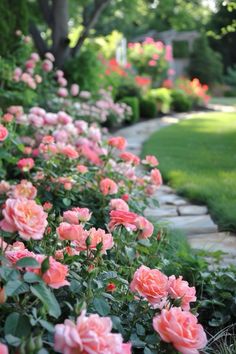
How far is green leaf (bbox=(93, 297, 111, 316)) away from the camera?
4.16ft

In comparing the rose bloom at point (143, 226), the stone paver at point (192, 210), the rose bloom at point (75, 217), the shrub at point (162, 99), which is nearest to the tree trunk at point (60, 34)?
the shrub at point (162, 99)

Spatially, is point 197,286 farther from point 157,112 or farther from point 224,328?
point 157,112

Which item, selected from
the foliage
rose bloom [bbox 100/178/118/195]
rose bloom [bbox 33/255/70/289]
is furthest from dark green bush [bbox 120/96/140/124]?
the foliage

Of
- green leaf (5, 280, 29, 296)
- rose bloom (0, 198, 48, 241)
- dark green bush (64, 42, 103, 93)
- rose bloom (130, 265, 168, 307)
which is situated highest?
dark green bush (64, 42, 103, 93)

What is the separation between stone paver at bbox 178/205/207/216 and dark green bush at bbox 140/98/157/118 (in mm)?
7140

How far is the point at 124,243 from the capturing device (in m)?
1.95

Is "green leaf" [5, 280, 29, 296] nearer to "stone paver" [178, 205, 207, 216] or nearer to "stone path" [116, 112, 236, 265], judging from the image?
"stone path" [116, 112, 236, 265]

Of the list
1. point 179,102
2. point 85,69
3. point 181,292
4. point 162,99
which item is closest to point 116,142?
A: point 181,292

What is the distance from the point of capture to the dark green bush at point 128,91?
34.1ft

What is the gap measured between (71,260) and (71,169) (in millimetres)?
1599

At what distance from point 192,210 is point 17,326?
2654mm

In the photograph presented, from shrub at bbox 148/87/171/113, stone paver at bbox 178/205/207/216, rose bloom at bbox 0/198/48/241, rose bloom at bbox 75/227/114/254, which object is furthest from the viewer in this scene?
shrub at bbox 148/87/171/113

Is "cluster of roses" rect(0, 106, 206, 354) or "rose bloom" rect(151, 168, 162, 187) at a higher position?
"cluster of roses" rect(0, 106, 206, 354)

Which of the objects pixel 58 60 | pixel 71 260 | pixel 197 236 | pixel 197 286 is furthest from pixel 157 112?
pixel 71 260
